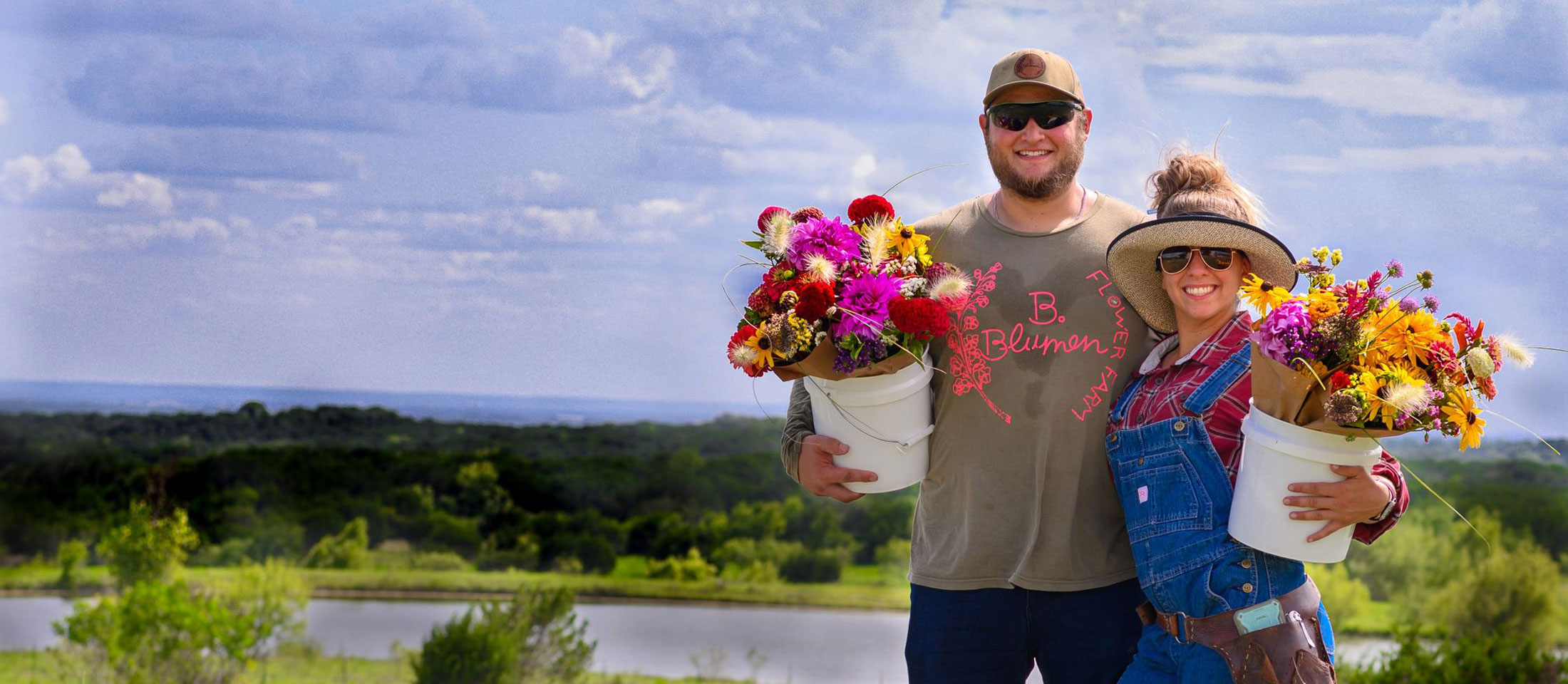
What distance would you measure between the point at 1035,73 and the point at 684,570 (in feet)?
26.0

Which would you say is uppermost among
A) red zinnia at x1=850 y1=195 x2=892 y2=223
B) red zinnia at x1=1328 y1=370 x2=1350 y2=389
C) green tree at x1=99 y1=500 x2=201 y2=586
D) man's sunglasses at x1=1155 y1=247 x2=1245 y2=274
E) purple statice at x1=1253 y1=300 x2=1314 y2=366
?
red zinnia at x1=850 y1=195 x2=892 y2=223

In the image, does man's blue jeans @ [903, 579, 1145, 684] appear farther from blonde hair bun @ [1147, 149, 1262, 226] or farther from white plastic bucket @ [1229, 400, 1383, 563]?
blonde hair bun @ [1147, 149, 1262, 226]

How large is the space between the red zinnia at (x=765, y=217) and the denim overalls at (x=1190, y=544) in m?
0.82

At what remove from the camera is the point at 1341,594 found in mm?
8484

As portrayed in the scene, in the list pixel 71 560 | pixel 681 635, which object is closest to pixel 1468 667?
pixel 681 635

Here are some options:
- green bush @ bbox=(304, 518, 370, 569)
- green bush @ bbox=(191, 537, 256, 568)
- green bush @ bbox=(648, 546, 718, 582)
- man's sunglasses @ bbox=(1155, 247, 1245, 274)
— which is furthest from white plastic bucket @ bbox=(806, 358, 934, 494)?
green bush @ bbox=(191, 537, 256, 568)

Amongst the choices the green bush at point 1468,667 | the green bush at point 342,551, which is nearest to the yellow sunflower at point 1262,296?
the green bush at point 1468,667

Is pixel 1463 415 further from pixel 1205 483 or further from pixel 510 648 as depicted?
pixel 510 648

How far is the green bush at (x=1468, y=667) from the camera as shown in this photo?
22.5 feet

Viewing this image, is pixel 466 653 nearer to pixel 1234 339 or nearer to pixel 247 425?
pixel 247 425

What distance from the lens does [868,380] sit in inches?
100

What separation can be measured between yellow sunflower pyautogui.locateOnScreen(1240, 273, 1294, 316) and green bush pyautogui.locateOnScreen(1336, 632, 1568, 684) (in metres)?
5.56

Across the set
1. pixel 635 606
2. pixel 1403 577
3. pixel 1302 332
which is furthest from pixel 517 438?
pixel 1302 332

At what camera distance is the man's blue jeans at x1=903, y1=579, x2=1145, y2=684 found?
2.57 metres
